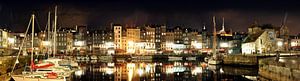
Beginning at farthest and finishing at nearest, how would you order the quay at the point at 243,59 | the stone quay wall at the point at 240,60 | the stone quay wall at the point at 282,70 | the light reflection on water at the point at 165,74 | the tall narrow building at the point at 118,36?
the tall narrow building at the point at 118,36 < the stone quay wall at the point at 240,60 < the quay at the point at 243,59 < the light reflection on water at the point at 165,74 < the stone quay wall at the point at 282,70

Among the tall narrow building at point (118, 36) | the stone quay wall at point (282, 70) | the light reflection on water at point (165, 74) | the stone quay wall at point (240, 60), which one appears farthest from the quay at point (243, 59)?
the tall narrow building at point (118, 36)

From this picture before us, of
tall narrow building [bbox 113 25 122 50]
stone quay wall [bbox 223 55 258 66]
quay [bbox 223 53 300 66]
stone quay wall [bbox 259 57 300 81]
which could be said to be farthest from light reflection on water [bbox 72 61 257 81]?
tall narrow building [bbox 113 25 122 50]

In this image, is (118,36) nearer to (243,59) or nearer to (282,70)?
(243,59)

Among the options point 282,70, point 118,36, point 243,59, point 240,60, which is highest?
point 118,36

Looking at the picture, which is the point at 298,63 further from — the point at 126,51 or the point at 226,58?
the point at 126,51

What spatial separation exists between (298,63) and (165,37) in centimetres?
16459

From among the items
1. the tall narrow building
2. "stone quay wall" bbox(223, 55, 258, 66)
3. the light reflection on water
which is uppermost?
the tall narrow building

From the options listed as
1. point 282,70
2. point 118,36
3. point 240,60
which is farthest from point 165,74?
point 118,36

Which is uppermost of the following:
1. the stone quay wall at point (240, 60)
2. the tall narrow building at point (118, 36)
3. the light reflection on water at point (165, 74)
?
the tall narrow building at point (118, 36)

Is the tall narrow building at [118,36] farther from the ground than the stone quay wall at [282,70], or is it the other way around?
the tall narrow building at [118,36]

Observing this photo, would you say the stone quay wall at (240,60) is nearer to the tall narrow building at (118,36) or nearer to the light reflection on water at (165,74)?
the light reflection on water at (165,74)

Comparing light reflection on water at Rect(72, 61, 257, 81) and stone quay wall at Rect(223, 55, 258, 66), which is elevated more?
stone quay wall at Rect(223, 55, 258, 66)

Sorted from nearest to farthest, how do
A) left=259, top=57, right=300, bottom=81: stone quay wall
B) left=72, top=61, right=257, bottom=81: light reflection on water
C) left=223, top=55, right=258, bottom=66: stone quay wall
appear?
left=259, top=57, right=300, bottom=81: stone quay wall, left=72, top=61, right=257, bottom=81: light reflection on water, left=223, top=55, right=258, bottom=66: stone quay wall

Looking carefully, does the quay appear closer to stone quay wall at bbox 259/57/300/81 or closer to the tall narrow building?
stone quay wall at bbox 259/57/300/81
